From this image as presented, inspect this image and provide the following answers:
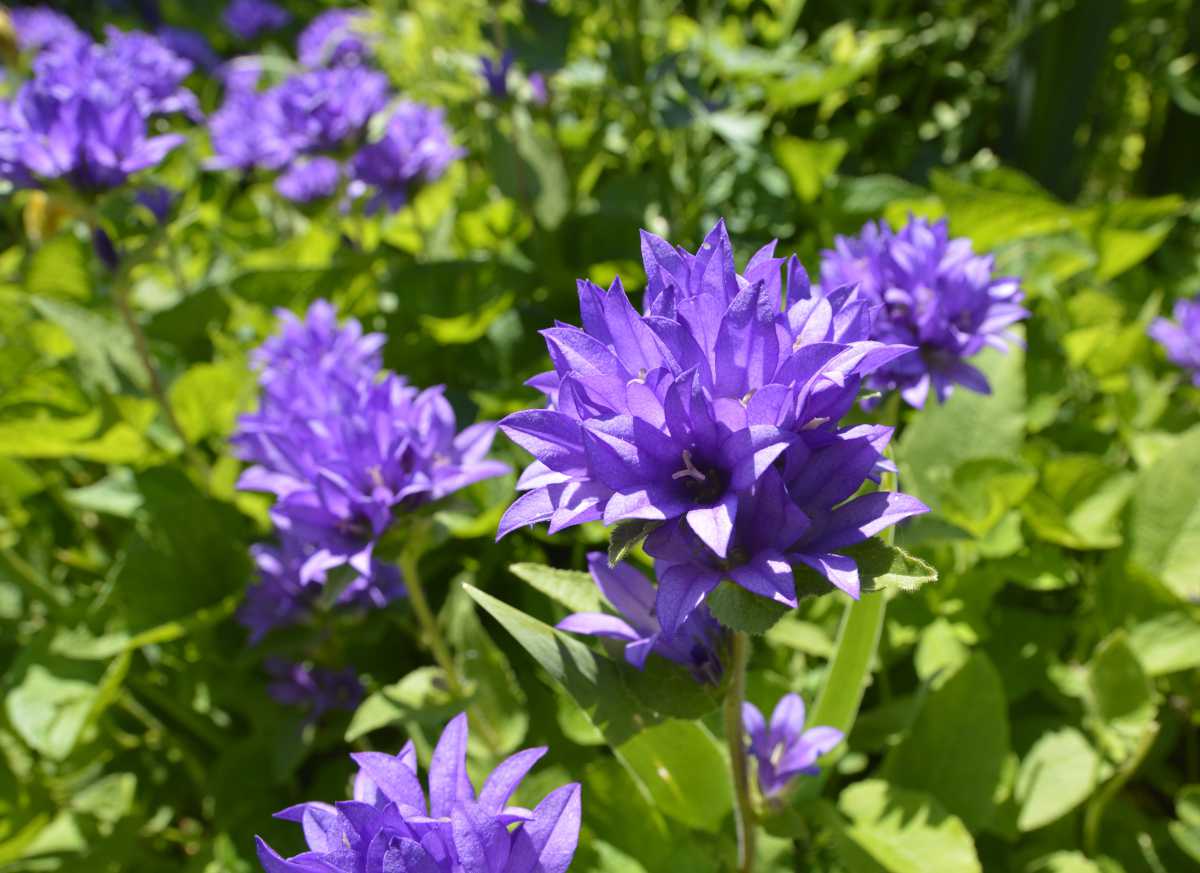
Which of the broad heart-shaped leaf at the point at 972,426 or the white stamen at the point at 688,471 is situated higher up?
the white stamen at the point at 688,471

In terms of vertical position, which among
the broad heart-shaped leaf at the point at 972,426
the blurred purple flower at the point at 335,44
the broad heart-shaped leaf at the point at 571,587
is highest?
the blurred purple flower at the point at 335,44

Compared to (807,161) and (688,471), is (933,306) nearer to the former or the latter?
(688,471)

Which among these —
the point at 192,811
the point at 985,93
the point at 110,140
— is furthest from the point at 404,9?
the point at 192,811

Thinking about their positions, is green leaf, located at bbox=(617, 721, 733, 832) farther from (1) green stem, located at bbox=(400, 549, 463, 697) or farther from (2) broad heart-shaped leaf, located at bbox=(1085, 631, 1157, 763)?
(2) broad heart-shaped leaf, located at bbox=(1085, 631, 1157, 763)

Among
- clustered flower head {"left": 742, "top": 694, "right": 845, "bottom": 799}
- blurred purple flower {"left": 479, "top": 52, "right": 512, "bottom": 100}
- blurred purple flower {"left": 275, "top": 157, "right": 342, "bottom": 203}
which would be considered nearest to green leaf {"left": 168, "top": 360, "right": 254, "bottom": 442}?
blurred purple flower {"left": 275, "top": 157, "right": 342, "bottom": 203}

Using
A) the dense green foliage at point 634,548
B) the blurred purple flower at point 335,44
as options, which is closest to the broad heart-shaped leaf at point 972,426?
the dense green foliage at point 634,548

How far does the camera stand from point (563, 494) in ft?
2.44

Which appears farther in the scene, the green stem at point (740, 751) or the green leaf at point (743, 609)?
the green stem at point (740, 751)

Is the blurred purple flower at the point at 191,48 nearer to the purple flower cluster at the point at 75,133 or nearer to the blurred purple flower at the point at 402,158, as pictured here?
the blurred purple flower at the point at 402,158

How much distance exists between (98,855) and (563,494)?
4.30ft

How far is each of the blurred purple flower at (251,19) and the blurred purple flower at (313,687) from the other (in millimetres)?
4283

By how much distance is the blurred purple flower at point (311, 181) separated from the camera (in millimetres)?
2486

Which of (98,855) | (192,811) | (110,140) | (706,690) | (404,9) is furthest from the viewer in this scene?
(404,9)

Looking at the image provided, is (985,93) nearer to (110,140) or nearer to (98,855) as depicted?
(110,140)
